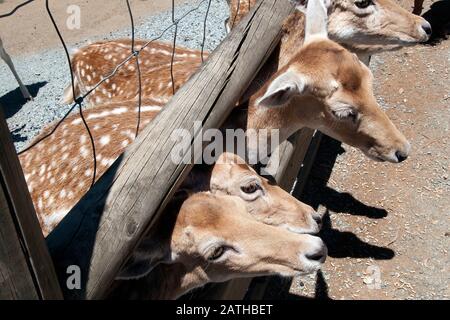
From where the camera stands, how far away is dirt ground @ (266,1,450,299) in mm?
3639

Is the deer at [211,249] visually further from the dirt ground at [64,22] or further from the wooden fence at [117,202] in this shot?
the dirt ground at [64,22]

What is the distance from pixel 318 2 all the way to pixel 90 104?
99.3 inches

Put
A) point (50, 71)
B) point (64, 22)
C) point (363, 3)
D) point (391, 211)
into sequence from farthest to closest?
1. point (64, 22)
2. point (50, 71)
3. point (391, 211)
4. point (363, 3)

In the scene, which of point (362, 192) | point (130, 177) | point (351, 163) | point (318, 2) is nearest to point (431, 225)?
point (362, 192)

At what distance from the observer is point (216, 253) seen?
6.71 ft

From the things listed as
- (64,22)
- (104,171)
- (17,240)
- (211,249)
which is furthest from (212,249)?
(64,22)

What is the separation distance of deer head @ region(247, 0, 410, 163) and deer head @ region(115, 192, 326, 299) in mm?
788

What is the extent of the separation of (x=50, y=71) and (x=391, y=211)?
20.1 ft

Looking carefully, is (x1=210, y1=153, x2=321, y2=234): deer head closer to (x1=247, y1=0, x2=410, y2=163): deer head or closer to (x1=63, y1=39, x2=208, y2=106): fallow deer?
(x1=247, y1=0, x2=410, y2=163): deer head

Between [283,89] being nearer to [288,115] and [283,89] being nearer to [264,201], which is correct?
[288,115]

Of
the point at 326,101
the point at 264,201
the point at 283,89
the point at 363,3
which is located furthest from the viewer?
the point at 363,3

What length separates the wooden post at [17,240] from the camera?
1.12m

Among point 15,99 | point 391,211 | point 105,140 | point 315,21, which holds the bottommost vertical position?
point 15,99

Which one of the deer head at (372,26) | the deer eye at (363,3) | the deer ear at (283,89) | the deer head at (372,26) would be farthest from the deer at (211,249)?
the deer eye at (363,3)
